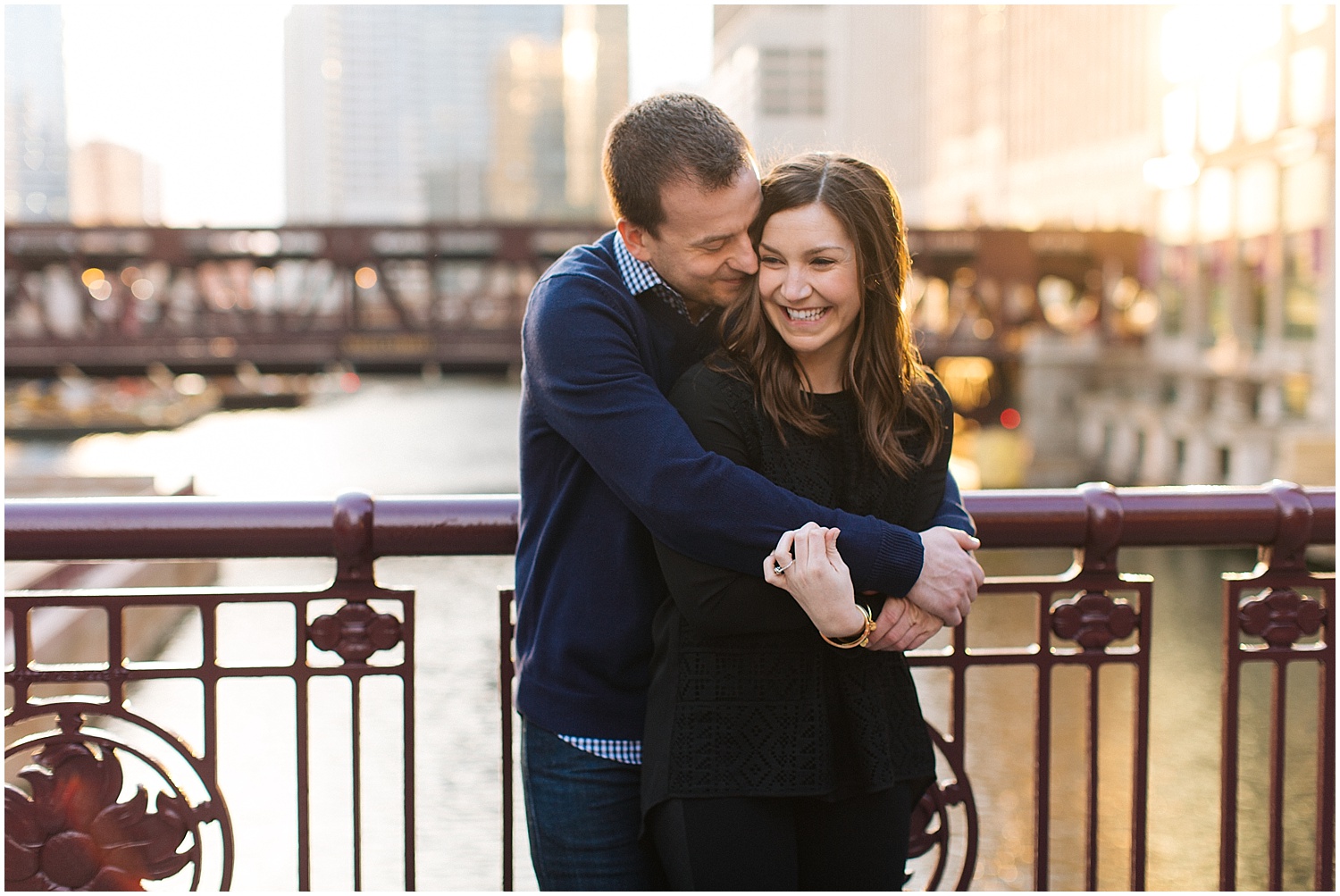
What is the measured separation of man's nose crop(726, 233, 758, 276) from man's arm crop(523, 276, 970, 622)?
24 cm

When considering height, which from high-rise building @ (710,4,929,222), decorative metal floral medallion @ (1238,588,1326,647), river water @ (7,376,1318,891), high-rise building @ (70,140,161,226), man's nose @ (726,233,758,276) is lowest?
river water @ (7,376,1318,891)

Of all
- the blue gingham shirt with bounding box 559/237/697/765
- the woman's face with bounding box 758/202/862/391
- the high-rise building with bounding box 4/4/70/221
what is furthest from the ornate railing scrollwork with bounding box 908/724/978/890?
the high-rise building with bounding box 4/4/70/221

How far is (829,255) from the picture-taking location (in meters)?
2.29

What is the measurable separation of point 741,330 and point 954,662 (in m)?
1.23

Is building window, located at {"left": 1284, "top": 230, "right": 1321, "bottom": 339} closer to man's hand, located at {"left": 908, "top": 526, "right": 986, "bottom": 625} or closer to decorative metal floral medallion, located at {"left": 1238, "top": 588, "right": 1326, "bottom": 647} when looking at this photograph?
decorative metal floral medallion, located at {"left": 1238, "top": 588, "right": 1326, "bottom": 647}

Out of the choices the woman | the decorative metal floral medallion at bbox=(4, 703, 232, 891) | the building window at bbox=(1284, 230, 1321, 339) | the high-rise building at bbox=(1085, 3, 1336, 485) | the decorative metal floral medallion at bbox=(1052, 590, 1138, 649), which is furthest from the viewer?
the building window at bbox=(1284, 230, 1321, 339)

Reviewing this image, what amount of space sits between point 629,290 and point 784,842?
1057mm

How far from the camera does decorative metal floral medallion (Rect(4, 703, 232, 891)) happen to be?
2.91 metres

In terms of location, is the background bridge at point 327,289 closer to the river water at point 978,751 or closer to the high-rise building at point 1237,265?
the high-rise building at point 1237,265

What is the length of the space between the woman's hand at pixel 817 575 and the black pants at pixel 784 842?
0.38 m

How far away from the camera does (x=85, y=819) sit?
2.94 metres

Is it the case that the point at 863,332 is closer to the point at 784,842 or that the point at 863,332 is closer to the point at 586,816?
the point at 784,842

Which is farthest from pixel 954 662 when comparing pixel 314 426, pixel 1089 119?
pixel 1089 119

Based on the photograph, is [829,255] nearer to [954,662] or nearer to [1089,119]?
[954,662]
